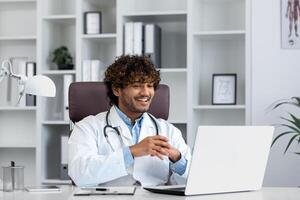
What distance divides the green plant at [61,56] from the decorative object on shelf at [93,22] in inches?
9.7

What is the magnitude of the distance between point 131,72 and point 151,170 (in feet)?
1.42

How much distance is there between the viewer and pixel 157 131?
2789 millimetres

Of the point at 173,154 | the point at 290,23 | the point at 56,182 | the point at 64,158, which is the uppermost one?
the point at 290,23

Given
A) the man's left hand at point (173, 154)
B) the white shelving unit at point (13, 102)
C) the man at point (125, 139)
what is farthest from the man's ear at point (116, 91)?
the white shelving unit at point (13, 102)

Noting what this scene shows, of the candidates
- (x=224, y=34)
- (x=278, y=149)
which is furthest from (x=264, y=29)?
(x=278, y=149)

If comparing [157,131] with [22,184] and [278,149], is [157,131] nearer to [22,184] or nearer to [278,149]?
[22,184]

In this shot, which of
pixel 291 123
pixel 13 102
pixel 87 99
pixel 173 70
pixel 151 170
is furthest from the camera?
pixel 13 102

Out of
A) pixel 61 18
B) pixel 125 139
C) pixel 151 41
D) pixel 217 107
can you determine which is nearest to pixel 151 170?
pixel 125 139

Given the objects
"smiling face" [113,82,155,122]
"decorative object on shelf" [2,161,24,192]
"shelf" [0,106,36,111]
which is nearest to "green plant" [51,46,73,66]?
"shelf" [0,106,36,111]

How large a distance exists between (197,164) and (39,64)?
102 inches

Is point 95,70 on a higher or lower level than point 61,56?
lower

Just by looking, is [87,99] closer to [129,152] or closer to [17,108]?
[129,152]

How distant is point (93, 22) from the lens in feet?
14.4

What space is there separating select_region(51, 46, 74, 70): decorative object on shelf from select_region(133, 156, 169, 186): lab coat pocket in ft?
6.66
